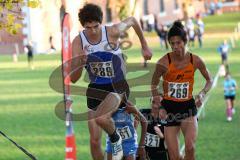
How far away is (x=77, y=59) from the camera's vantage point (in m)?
9.67

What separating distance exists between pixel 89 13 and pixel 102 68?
0.73 metres

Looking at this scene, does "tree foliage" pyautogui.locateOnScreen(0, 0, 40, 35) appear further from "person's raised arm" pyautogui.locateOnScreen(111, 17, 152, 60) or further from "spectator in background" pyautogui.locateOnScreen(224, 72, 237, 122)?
"spectator in background" pyautogui.locateOnScreen(224, 72, 237, 122)

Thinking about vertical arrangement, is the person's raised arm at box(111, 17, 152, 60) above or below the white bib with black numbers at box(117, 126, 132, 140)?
above

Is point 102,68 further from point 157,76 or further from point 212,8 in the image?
point 212,8

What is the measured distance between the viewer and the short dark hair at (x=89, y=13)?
934 cm

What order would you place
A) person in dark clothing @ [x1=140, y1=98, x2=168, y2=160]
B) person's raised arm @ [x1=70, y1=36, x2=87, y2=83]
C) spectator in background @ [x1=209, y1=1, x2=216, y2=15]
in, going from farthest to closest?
spectator in background @ [x1=209, y1=1, x2=216, y2=15], person in dark clothing @ [x1=140, y1=98, x2=168, y2=160], person's raised arm @ [x1=70, y1=36, x2=87, y2=83]

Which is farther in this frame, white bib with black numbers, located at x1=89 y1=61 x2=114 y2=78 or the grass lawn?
the grass lawn

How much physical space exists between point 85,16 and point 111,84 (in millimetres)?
971

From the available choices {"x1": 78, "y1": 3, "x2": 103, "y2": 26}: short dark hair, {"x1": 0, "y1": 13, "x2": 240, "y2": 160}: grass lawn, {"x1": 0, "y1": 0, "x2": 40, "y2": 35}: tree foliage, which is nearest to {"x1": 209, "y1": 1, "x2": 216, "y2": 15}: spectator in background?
{"x1": 0, "y1": 13, "x2": 240, "y2": 160}: grass lawn

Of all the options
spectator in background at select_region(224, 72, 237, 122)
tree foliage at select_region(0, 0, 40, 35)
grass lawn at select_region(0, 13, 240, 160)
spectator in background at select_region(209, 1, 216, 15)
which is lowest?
spectator in background at select_region(209, 1, 216, 15)

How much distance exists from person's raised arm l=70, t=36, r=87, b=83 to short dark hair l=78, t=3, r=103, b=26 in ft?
1.00

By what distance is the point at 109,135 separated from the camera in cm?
989

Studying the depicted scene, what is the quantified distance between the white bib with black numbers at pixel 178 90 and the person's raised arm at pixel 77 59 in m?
1.44

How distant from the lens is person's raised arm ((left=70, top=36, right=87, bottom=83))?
955cm
